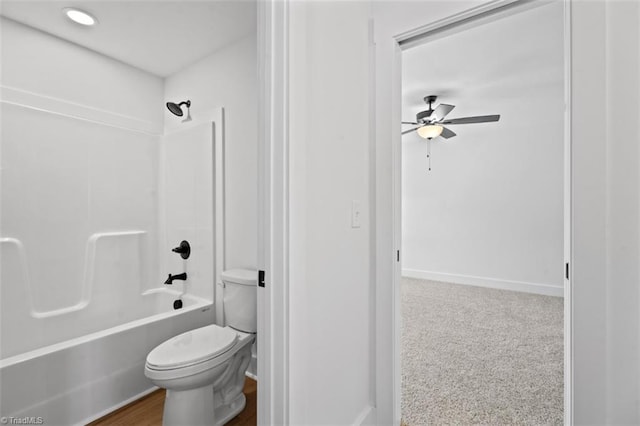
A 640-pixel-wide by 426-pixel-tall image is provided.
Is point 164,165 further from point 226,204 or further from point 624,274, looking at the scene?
point 624,274

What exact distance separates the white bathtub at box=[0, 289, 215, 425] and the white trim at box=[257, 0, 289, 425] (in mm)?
1201

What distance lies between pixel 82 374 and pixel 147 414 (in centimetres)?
41

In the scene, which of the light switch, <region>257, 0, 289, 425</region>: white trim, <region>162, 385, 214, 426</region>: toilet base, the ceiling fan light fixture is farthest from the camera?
the ceiling fan light fixture

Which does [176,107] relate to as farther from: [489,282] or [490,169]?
[489,282]

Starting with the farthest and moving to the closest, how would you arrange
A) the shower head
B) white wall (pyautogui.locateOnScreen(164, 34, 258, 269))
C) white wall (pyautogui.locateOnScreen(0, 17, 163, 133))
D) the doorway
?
the shower head < white wall (pyautogui.locateOnScreen(164, 34, 258, 269)) < the doorway < white wall (pyautogui.locateOnScreen(0, 17, 163, 133))

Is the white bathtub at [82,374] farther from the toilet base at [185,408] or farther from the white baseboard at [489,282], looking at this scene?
the white baseboard at [489,282]

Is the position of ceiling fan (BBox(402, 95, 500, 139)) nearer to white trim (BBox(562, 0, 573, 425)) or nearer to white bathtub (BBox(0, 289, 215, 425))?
white trim (BBox(562, 0, 573, 425))

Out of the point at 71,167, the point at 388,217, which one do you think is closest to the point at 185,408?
the point at 388,217

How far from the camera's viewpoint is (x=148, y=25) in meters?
1.96

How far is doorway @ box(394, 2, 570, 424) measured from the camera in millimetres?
1865

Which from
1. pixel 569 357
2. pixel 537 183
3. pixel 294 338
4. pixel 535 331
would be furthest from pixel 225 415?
pixel 537 183

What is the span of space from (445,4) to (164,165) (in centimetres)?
217

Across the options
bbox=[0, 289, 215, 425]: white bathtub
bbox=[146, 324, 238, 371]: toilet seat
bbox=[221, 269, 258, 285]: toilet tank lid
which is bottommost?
bbox=[0, 289, 215, 425]: white bathtub

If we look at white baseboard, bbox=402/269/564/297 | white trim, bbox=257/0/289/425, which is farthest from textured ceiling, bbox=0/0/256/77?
white baseboard, bbox=402/269/564/297
